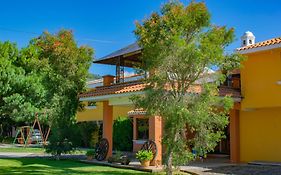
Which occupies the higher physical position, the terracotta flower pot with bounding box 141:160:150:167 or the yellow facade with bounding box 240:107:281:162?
the yellow facade with bounding box 240:107:281:162

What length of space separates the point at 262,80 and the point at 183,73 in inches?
314

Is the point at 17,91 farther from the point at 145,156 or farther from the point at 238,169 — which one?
the point at 238,169

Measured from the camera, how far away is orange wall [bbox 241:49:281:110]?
19078mm

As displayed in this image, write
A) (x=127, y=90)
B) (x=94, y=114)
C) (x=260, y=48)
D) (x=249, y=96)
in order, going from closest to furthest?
1. (x=127, y=90)
2. (x=260, y=48)
3. (x=249, y=96)
4. (x=94, y=114)

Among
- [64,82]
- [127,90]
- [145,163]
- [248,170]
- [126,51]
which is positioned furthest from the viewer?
[64,82]

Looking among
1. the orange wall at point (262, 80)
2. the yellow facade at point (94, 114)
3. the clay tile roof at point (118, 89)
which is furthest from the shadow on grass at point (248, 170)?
the yellow facade at point (94, 114)

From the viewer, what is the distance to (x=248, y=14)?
18.7m

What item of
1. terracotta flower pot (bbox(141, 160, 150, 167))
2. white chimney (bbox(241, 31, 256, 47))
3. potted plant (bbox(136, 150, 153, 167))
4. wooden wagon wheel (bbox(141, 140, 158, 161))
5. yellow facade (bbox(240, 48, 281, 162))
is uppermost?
white chimney (bbox(241, 31, 256, 47))

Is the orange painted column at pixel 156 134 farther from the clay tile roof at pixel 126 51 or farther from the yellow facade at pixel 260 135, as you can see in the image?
the yellow facade at pixel 260 135

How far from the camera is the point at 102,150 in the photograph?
2144cm

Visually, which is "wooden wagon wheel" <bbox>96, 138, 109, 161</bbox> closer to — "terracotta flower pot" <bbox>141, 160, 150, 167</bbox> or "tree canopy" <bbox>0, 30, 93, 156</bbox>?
"tree canopy" <bbox>0, 30, 93, 156</bbox>

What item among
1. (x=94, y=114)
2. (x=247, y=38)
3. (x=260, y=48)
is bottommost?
(x=94, y=114)

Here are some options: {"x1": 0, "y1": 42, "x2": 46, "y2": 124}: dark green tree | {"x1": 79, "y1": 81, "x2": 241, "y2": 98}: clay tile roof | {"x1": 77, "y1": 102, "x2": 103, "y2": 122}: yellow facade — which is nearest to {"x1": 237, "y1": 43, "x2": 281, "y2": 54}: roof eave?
{"x1": 79, "y1": 81, "x2": 241, "y2": 98}: clay tile roof

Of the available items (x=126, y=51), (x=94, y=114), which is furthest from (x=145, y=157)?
(x=94, y=114)
